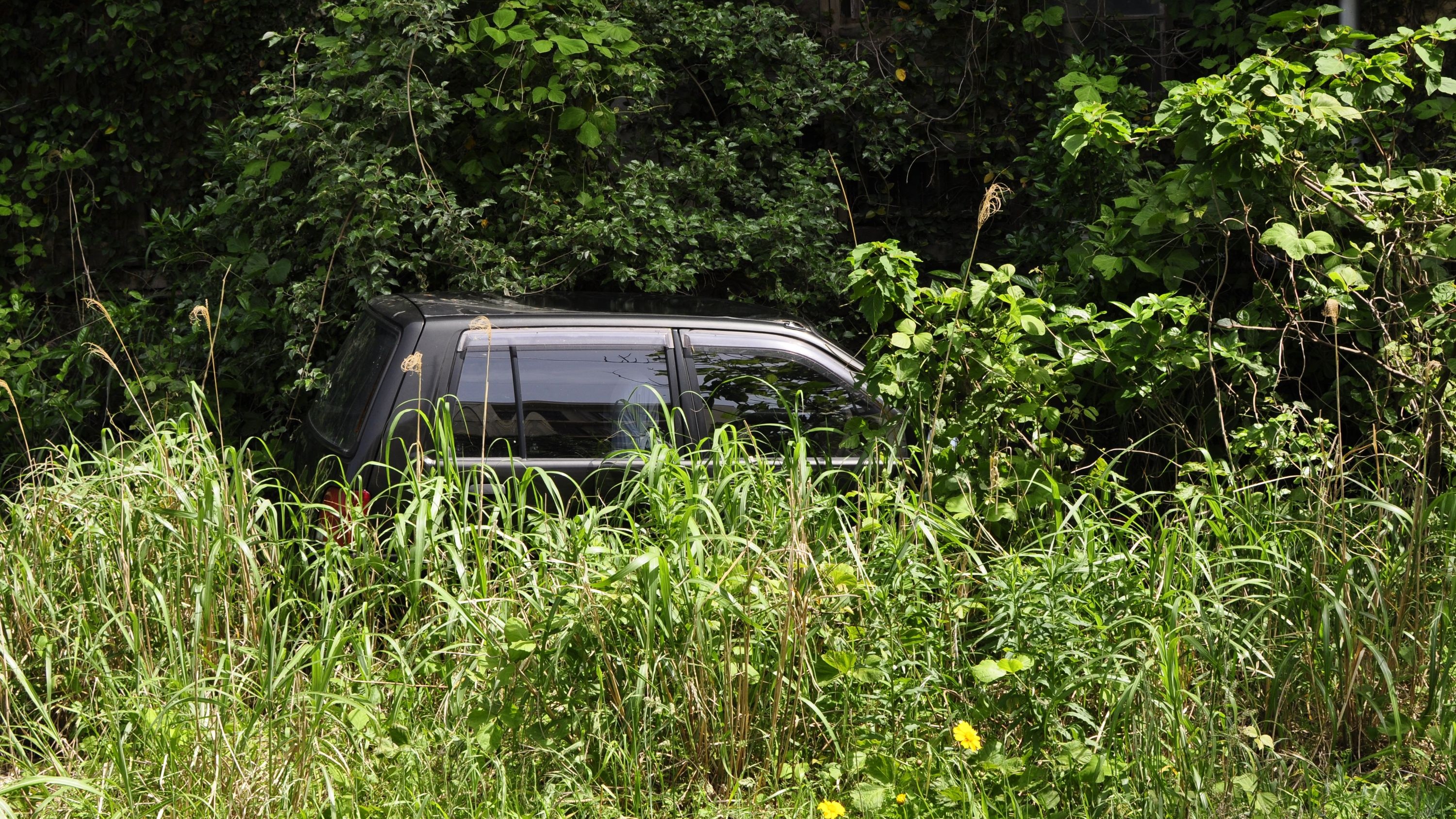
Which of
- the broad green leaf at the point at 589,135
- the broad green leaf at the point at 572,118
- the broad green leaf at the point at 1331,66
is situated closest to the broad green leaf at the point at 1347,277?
the broad green leaf at the point at 1331,66

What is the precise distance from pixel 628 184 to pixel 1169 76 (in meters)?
3.81

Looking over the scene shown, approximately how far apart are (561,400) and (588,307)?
514mm

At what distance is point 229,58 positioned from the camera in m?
8.26

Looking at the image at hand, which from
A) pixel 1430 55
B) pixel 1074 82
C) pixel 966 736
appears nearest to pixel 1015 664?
pixel 966 736

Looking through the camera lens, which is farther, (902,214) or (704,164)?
(902,214)

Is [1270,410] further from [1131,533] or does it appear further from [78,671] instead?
[78,671]

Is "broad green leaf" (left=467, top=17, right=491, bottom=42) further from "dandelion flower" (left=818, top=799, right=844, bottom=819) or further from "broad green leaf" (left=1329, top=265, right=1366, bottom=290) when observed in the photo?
"dandelion flower" (left=818, top=799, right=844, bottom=819)

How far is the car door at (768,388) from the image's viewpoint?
4.52 m

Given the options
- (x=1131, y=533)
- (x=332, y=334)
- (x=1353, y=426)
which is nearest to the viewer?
(x=1131, y=533)

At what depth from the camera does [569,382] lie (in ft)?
14.6

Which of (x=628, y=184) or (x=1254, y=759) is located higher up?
(x=628, y=184)

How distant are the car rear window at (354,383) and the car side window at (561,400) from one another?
1.00 feet

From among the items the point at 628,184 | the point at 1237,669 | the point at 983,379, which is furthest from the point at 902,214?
the point at 1237,669

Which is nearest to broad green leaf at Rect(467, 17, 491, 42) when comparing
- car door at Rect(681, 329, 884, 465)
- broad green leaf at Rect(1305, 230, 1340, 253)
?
car door at Rect(681, 329, 884, 465)
